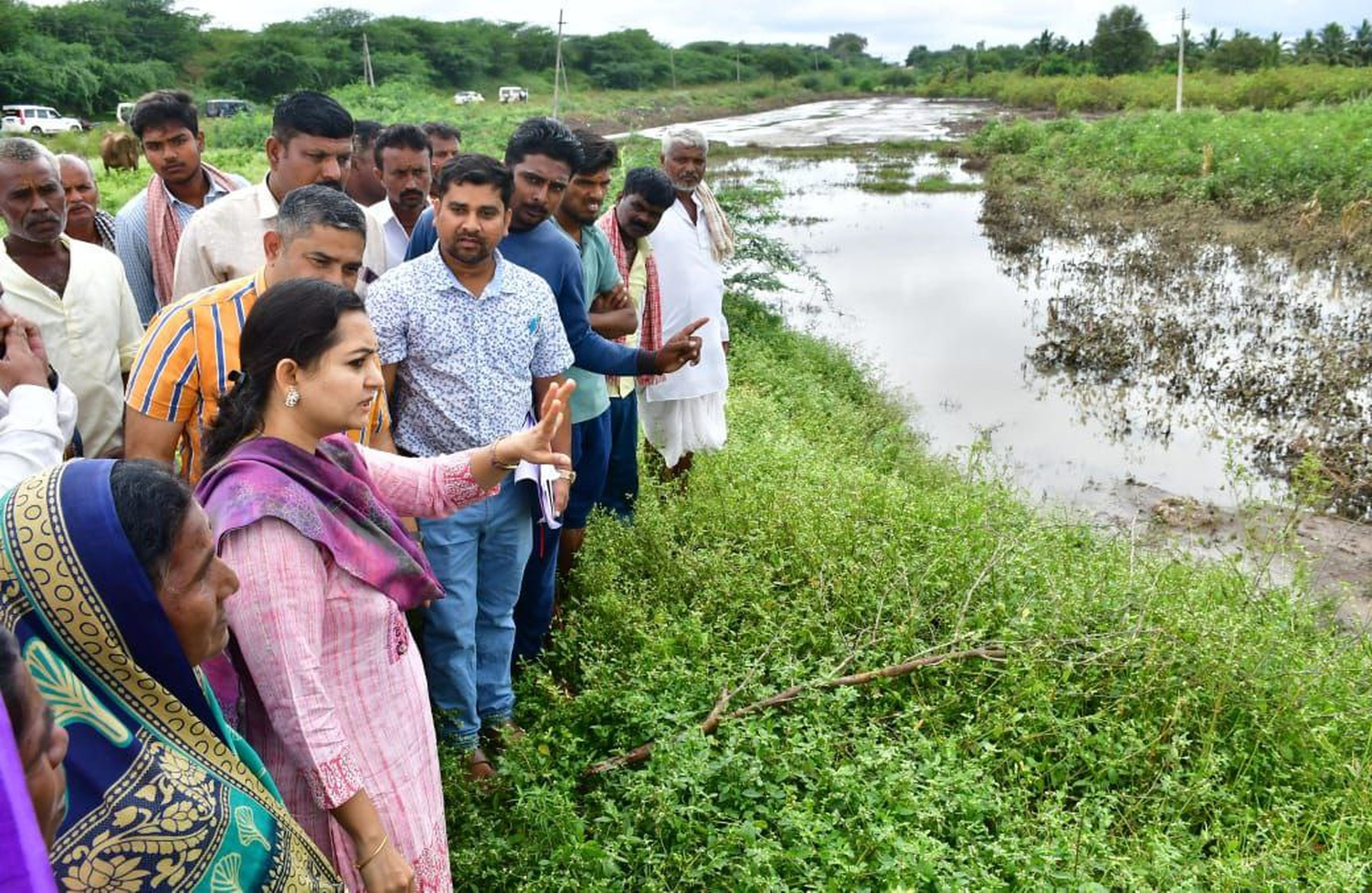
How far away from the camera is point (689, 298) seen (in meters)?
4.99

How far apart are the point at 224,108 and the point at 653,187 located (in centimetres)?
3258

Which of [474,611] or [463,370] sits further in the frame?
[474,611]

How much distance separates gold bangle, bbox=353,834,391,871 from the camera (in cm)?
184

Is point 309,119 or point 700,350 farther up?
point 309,119

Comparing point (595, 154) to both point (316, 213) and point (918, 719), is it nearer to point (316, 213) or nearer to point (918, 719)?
point (316, 213)

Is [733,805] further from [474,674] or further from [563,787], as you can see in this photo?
[474,674]

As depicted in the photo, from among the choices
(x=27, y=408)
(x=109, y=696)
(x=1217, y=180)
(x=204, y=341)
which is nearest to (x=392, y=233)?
(x=204, y=341)

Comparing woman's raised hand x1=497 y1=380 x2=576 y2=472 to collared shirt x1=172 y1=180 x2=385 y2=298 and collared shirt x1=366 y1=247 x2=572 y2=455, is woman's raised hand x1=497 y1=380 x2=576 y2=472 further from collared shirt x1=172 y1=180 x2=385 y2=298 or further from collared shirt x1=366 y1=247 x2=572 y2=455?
collared shirt x1=172 y1=180 x2=385 y2=298

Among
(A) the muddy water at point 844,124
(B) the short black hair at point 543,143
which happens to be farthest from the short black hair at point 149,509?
(A) the muddy water at point 844,124

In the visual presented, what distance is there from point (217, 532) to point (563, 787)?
136 centimetres

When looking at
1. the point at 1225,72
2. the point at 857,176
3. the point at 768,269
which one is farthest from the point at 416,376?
the point at 1225,72

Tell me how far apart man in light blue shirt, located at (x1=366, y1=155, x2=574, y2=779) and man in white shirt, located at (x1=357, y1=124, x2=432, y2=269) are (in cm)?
131

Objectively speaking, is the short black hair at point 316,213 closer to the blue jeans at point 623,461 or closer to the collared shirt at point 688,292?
the blue jeans at point 623,461

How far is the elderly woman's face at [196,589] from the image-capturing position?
4.57 ft
